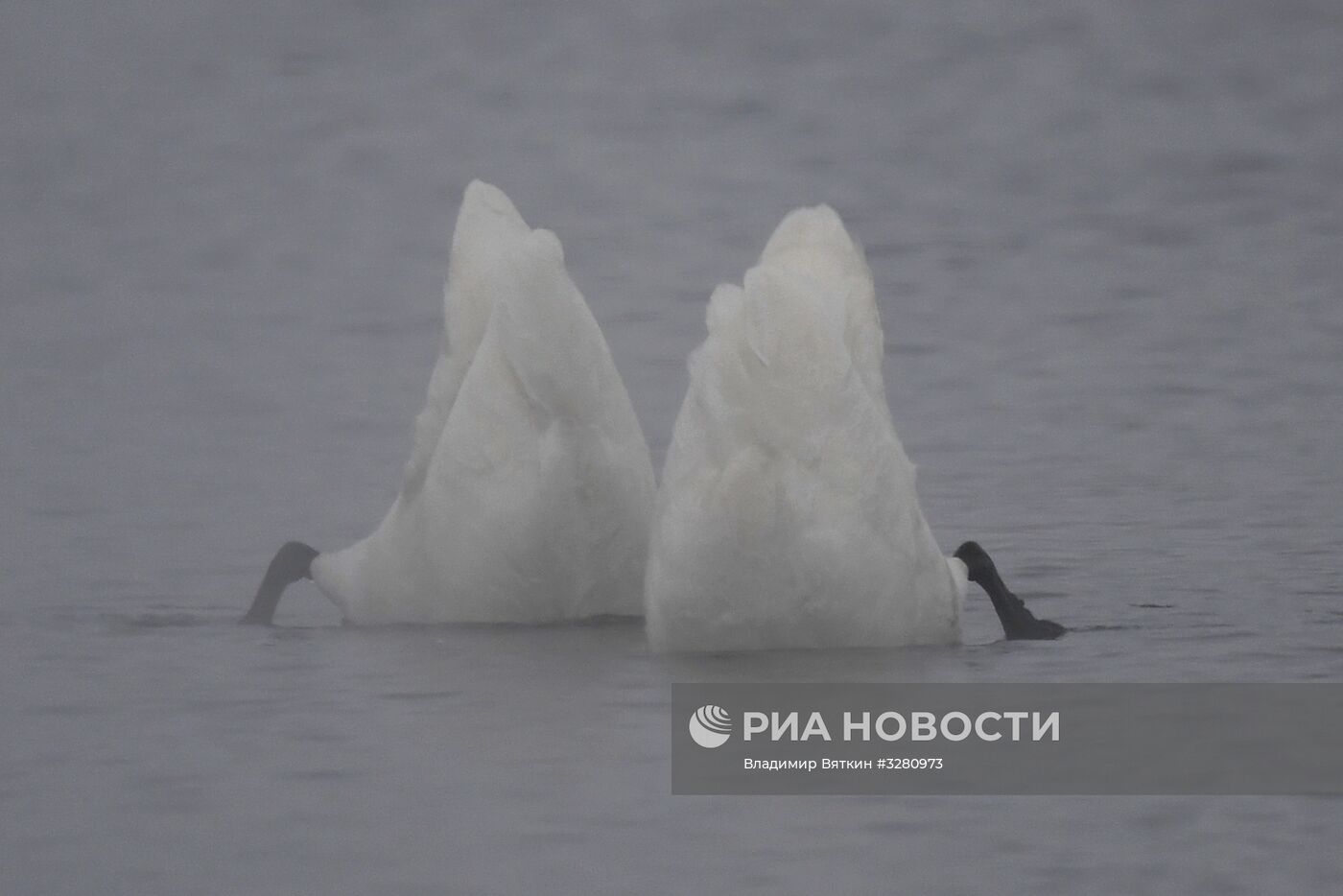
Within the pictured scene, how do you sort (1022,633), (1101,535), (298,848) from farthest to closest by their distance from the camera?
(1101,535) < (1022,633) < (298,848)

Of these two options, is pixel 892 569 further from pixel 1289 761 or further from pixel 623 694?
pixel 1289 761

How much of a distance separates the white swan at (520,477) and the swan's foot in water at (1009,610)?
56.2 inches

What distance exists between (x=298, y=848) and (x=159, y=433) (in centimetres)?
829

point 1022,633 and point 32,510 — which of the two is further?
point 32,510

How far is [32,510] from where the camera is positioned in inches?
609

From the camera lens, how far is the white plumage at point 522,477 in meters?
12.2

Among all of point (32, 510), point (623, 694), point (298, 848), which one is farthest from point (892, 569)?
point (32, 510)

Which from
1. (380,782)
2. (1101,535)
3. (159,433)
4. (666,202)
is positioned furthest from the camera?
(666,202)
